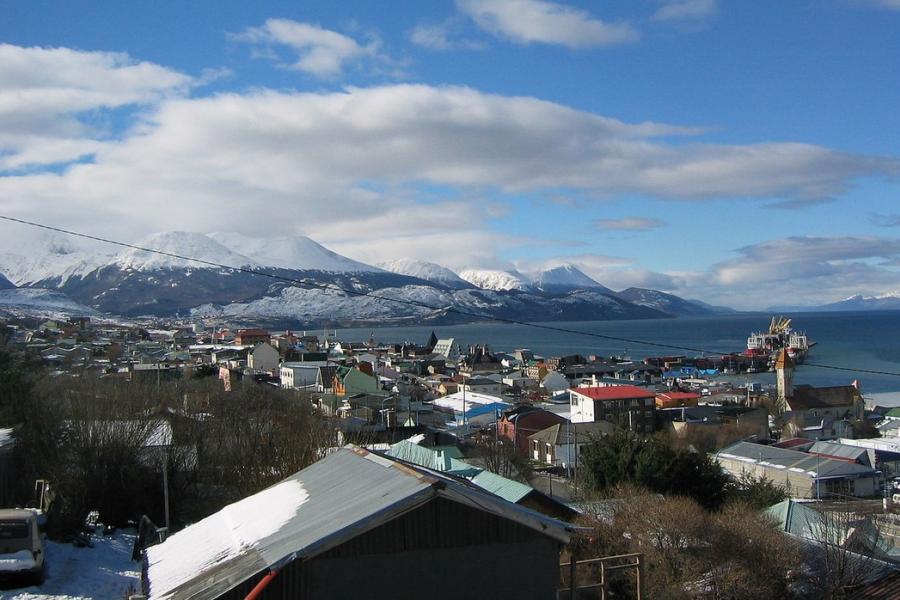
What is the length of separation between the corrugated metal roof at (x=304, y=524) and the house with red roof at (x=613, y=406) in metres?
32.3

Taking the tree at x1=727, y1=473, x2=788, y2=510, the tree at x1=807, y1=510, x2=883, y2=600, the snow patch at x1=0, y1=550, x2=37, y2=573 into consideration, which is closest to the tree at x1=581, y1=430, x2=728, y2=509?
the tree at x1=727, y1=473, x2=788, y2=510

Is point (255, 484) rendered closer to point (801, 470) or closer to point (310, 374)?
point (801, 470)

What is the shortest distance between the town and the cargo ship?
77.9 metres

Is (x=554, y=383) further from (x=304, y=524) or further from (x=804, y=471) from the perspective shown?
(x=304, y=524)

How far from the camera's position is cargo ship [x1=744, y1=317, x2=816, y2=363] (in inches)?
4560

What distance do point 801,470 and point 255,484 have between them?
20.7m

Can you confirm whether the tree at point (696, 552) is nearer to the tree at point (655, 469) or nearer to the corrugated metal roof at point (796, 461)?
the tree at point (655, 469)

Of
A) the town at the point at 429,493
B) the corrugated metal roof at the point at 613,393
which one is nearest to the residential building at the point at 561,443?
the town at the point at 429,493

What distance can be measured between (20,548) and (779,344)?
132519 mm

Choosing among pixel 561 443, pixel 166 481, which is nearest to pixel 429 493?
pixel 166 481

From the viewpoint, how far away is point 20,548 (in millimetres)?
10320

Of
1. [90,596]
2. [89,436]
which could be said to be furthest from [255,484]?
[90,596]

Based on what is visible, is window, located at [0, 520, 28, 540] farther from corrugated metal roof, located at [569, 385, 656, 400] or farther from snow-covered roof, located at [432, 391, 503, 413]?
snow-covered roof, located at [432, 391, 503, 413]

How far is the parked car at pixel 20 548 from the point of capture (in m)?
10.1
